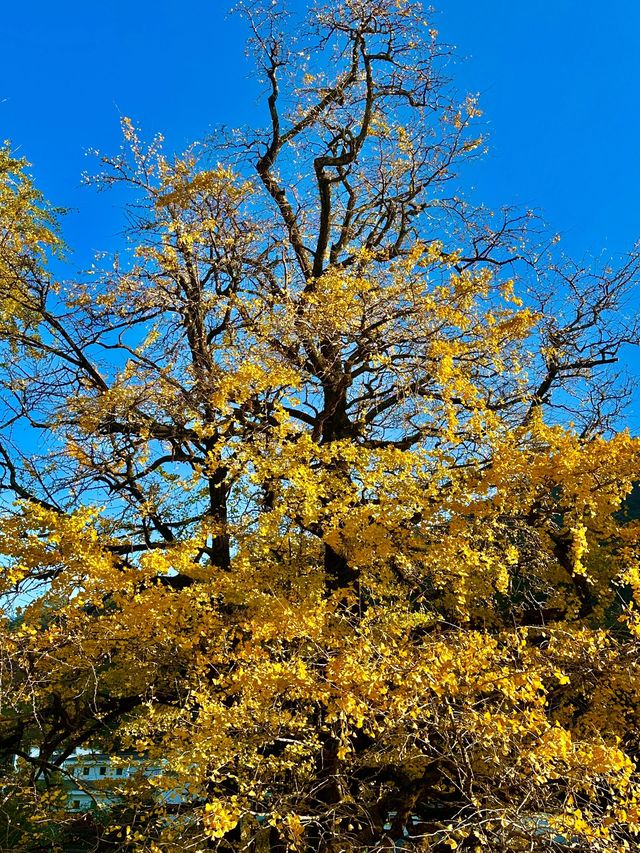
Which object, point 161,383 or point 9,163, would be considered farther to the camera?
point 9,163

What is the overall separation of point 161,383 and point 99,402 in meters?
0.61

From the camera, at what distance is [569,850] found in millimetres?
3559

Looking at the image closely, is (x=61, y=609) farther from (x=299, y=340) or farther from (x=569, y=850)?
(x=569, y=850)

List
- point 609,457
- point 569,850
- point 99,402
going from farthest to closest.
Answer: point 99,402 < point 609,457 < point 569,850

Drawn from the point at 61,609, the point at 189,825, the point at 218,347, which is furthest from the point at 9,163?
the point at 189,825

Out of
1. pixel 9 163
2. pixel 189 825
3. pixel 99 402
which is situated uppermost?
pixel 9 163

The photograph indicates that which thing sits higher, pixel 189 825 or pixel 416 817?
pixel 189 825

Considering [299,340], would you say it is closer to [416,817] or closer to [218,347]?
[218,347]

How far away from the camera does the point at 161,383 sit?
6039 mm

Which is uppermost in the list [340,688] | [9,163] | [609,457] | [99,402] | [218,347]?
[9,163]

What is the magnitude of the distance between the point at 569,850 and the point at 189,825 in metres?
2.74

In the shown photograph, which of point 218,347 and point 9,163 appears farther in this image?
point 9,163

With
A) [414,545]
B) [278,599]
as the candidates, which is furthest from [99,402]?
[414,545]

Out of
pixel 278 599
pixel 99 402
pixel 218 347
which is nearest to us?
pixel 278 599
